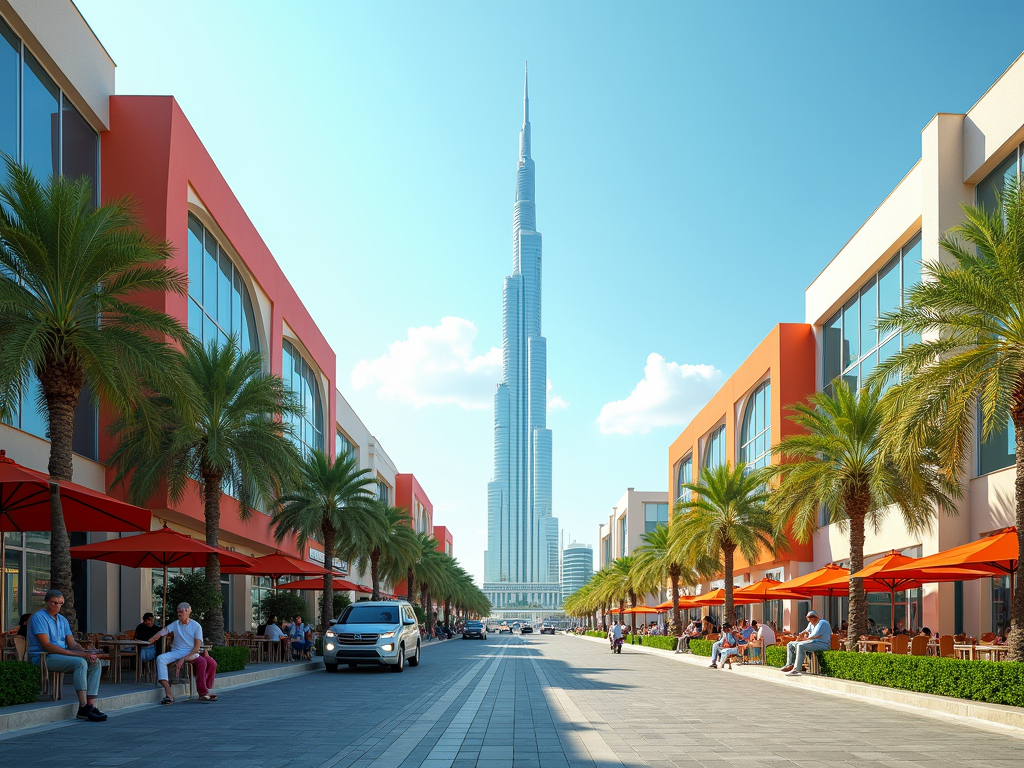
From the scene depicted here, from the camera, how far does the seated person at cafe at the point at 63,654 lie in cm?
1248

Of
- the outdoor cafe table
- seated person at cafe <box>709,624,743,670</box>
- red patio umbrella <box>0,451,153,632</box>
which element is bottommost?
seated person at cafe <box>709,624,743,670</box>

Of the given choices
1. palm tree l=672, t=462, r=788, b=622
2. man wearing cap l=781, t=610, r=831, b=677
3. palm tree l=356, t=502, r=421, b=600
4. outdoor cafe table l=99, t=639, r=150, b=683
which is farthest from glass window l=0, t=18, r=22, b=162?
palm tree l=356, t=502, r=421, b=600

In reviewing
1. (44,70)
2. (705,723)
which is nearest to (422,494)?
(44,70)

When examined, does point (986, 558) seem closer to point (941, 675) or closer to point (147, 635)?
point (941, 675)

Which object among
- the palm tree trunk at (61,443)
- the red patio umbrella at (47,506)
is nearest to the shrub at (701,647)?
the red patio umbrella at (47,506)

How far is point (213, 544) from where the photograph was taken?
80.0 ft

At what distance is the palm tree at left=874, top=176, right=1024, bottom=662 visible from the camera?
16.3 metres

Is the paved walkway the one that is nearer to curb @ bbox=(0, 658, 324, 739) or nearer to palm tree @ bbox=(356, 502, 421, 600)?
curb @ bbox=(0, 658, 324, 739)

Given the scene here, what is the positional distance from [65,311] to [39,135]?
8.27m

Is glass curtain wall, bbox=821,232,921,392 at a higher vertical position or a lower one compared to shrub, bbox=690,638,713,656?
higher

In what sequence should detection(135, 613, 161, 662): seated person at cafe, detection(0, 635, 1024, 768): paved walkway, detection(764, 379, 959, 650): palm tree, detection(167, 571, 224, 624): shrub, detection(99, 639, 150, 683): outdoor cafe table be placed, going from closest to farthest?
detection(0, 635, 1024, 768): paved walkway → detection(99, 639, 150, 683): outdoor cafe table → detection(135, 613, 161, 662): seated person at cafe → detection(764, 379, 959, 650): palm tree → detection(167, 571, 224, 624): shrub

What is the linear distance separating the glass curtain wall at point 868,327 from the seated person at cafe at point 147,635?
2267 centimetres

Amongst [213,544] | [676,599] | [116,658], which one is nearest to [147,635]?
[116,658]

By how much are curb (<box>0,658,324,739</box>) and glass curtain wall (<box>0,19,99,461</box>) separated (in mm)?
6580
